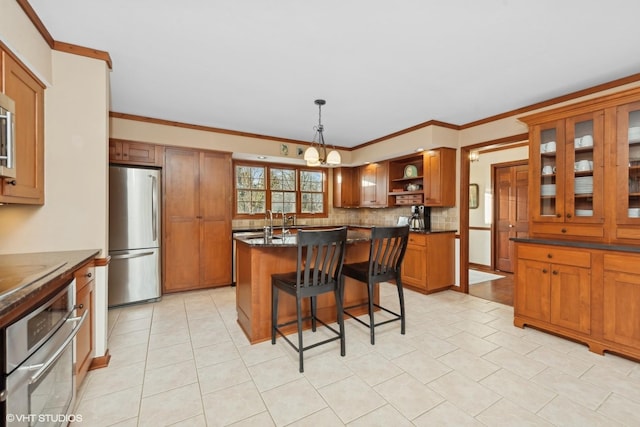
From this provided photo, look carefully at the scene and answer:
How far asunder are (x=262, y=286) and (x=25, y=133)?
2.01 meters

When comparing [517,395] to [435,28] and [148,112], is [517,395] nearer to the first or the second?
[435,28]

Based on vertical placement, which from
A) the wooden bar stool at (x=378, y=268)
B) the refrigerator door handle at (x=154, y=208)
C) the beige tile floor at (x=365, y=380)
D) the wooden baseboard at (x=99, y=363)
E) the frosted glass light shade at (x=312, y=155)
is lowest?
the beige tile floor at (x=365, y=380)

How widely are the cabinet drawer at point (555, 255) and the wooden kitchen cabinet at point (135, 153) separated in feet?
15.4

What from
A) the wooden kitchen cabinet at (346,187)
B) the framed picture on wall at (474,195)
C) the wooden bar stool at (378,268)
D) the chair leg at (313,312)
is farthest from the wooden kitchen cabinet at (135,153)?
the framed picture on wall at (474,195)

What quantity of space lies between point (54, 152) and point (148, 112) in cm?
189

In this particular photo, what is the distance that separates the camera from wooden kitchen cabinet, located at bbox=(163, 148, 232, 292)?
4.14m

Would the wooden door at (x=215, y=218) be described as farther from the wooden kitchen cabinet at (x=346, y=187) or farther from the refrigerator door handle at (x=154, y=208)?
the wooden kitchen cabinet at (x=346, y=187)

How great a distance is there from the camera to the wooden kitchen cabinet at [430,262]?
420 centimetres

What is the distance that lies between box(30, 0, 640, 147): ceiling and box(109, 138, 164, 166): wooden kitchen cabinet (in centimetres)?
47

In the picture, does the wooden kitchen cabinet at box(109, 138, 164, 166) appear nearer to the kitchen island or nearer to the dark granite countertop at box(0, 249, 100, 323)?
the kitchen island

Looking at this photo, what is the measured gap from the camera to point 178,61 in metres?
2.49

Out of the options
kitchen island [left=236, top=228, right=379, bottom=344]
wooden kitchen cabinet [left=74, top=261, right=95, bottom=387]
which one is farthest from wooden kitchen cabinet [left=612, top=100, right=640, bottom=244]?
wooden kitchen cabinet [left=74, top=261, right=95, bottom=387]

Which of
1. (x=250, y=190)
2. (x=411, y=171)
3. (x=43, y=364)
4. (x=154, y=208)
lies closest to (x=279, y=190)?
(x=250, y=190)

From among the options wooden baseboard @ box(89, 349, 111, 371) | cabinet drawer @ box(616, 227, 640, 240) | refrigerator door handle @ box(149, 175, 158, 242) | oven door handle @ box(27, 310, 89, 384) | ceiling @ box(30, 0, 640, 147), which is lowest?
wooden baseboard @ box(89, 349, 111, 371)
